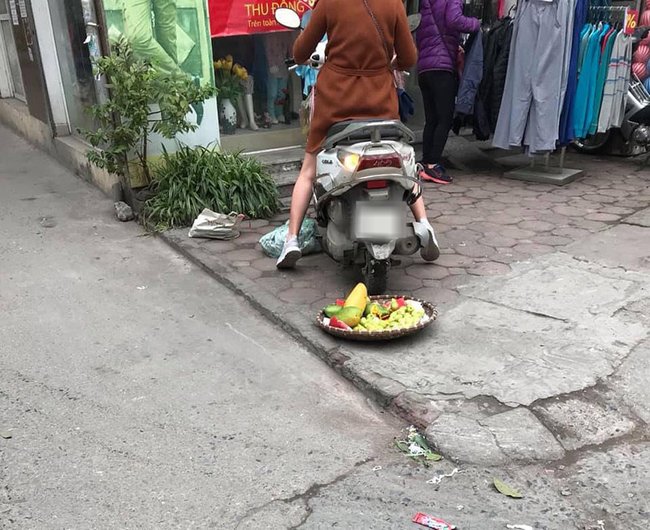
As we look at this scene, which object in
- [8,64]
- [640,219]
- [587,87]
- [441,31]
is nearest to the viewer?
[640,219]

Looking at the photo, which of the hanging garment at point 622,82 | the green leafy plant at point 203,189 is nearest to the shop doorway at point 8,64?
the green leafy plant at point 203,189

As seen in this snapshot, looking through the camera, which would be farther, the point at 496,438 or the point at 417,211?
the point at 417,211

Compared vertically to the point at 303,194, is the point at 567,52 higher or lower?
higher

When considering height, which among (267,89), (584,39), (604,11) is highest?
(604,11)

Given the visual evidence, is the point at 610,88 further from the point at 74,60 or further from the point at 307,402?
the point at 74,60

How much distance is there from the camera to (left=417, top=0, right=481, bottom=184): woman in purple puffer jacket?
20.9 feet

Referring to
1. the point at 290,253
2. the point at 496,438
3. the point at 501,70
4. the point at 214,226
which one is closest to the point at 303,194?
the point at 290,253

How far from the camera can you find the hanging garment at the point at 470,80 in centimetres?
673

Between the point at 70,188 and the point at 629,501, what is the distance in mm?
6264

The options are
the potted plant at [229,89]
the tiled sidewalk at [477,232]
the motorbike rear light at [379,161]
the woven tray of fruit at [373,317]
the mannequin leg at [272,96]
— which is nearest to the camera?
the woven tray of fruit at [373,317]

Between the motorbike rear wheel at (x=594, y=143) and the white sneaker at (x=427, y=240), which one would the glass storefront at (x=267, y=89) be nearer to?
the white sneaker at (x=427, y=240)

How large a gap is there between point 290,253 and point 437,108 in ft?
9.85

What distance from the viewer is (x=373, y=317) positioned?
3846 millimetres

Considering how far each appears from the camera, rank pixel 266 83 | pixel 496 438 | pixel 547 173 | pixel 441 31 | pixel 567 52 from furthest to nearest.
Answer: pixel 266 83 < pixel 547 173 < pixel 441 31 < pixel 567 52 < pixel 496 438
